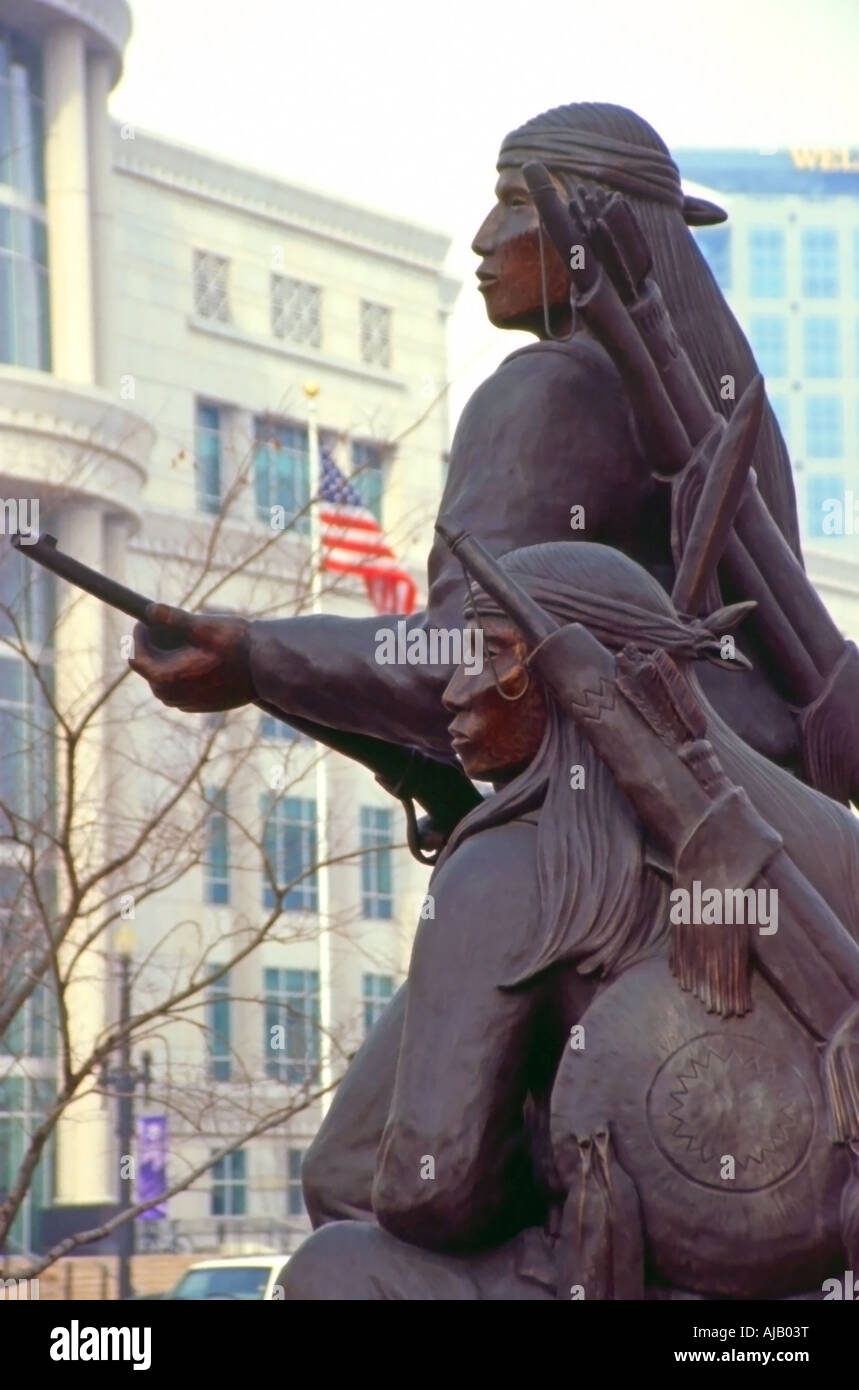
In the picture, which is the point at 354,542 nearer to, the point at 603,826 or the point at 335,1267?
the point at 603,826

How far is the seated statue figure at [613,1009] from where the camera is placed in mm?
3666

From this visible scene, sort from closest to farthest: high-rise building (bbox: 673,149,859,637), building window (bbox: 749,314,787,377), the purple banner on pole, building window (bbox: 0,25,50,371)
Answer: the purple banner on pole
building window (bbox: 0,25,50,371)
high-rise building (bbox: 673,149,859,637)
building window (bbox: 749,314,787,377)

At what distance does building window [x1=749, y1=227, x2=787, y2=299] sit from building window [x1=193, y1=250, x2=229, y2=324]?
4912cm

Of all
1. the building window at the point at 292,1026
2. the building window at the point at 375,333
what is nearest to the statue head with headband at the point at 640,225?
the building window at the point at 292,1026

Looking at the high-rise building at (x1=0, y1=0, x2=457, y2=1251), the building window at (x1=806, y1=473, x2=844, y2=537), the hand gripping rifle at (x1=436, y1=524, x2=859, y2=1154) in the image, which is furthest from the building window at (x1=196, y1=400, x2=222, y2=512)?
the hand gripping rifle at (x1=436, y1=524, x2=859, y2=1154)

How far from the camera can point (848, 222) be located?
10094cm

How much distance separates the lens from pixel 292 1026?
2125 cm

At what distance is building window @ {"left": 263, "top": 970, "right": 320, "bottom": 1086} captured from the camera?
47.5 feet

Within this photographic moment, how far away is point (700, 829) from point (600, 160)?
50.1 inches

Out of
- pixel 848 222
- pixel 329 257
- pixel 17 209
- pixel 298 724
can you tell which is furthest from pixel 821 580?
pixel 848 222

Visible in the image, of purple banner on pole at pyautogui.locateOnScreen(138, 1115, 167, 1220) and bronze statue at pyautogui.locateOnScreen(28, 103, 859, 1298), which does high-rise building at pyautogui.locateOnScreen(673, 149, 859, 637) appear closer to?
purple banner on pole at pyautogui.locateOnScreen(138, 1115, 167, 1220)

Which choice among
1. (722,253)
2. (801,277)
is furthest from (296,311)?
(801,277)

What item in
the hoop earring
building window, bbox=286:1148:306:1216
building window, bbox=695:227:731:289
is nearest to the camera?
the hoop earring
